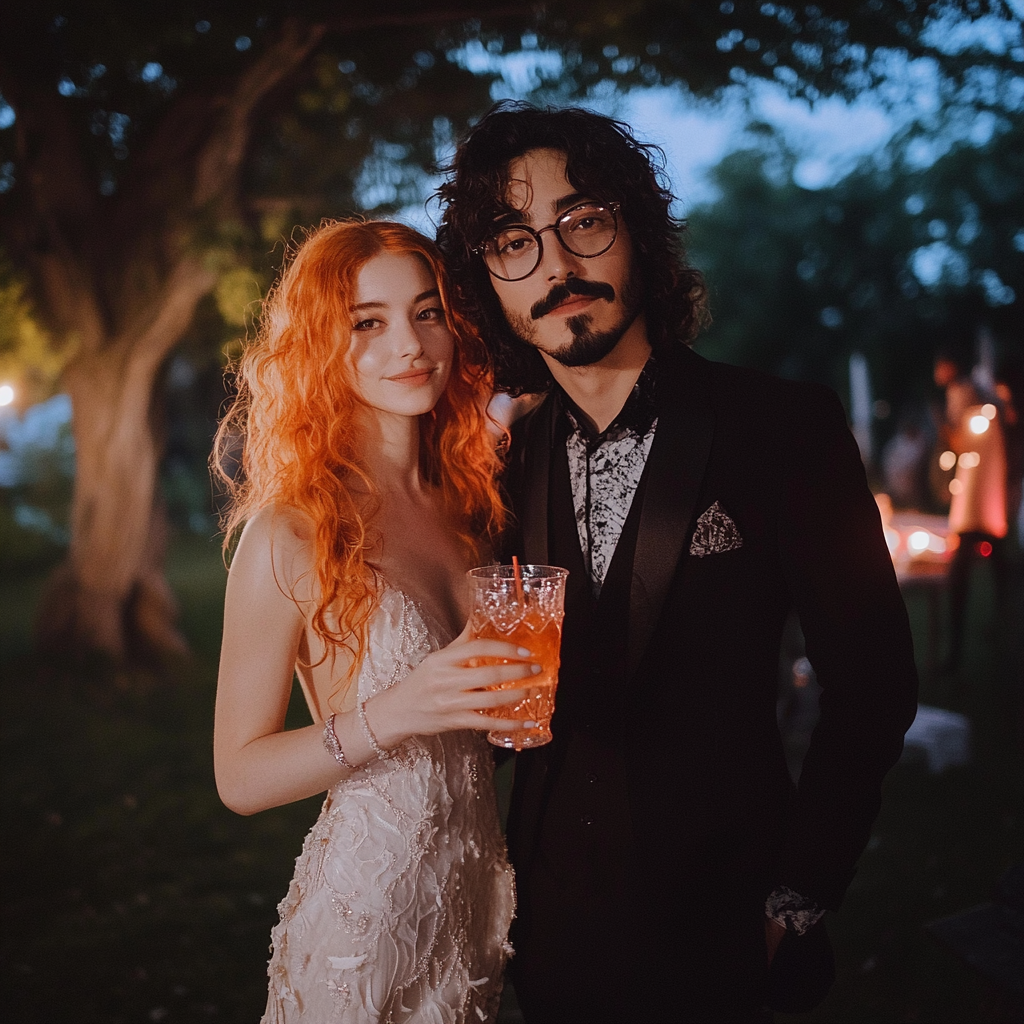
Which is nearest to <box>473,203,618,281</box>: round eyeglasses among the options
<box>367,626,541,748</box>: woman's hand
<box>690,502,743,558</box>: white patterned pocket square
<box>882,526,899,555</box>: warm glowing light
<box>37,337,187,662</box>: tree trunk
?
<box>690,502,743,558</box>: white patterned pocket square

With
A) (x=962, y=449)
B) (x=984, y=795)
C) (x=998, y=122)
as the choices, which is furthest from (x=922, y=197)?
(x=984, y=795)

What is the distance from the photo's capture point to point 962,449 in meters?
6.64

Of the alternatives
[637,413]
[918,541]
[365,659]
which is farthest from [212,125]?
[918,541]

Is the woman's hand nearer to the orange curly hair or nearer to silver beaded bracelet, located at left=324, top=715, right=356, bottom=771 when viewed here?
silver beaded bracelet, located at left=324, top=715, right=356, bottom=771

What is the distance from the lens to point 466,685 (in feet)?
4.43

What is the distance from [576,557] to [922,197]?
18.2 metres

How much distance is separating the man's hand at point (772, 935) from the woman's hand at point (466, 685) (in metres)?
0.75

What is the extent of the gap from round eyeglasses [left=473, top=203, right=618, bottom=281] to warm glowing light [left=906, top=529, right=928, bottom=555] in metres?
5.26

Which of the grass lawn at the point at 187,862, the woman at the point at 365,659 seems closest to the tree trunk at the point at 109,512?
the grass lawn at the point at 187,862

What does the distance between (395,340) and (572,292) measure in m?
0.44

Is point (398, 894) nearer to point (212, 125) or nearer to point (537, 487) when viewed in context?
point (537, 487)

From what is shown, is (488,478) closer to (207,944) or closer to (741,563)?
(741,563)

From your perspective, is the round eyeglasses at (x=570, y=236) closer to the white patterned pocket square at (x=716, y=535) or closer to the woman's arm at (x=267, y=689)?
the white patterned pocket square at (x=716, y=535)

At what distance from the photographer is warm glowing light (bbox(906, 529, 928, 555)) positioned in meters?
6.34
